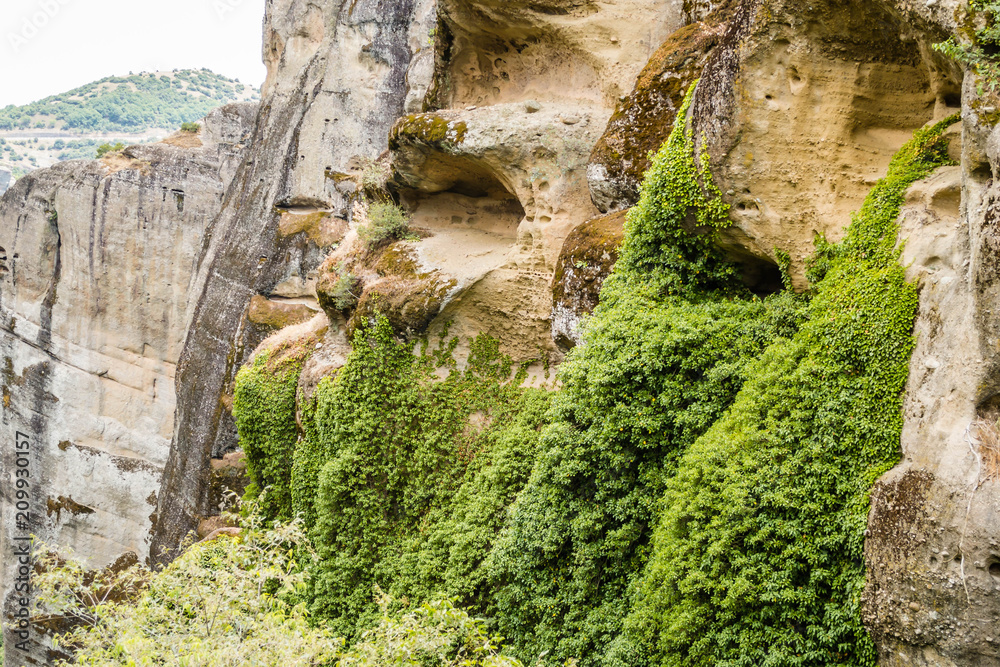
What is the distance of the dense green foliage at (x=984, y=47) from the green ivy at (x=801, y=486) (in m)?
1.64

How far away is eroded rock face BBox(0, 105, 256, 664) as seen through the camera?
2639 cm

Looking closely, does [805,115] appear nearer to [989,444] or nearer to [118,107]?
[989,444]

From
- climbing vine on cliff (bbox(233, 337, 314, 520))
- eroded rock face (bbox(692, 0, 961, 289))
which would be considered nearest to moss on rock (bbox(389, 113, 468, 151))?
climbing vine on cliff (bbox(233, 337, 314, 520))

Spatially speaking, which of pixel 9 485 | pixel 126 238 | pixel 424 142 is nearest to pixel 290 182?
pixel 126 238

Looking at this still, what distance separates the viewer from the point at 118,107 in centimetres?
6581

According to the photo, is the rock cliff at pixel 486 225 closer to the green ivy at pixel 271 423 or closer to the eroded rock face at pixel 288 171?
the eroded rock face at pixel 288 171

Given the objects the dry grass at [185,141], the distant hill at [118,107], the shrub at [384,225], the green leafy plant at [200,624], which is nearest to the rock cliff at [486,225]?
the dry grass at [185,141]

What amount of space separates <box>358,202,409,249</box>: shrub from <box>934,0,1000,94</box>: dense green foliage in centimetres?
1044

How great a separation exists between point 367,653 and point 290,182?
18.0 m

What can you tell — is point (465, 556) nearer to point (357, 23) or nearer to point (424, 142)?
point (424, 142)

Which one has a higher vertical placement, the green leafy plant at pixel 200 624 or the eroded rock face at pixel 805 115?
the eroded rock face at pixel 805 115

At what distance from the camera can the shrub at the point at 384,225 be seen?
571 inches

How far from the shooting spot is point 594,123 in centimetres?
1205

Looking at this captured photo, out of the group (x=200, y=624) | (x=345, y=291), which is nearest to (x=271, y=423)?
(x=345, y=291)
